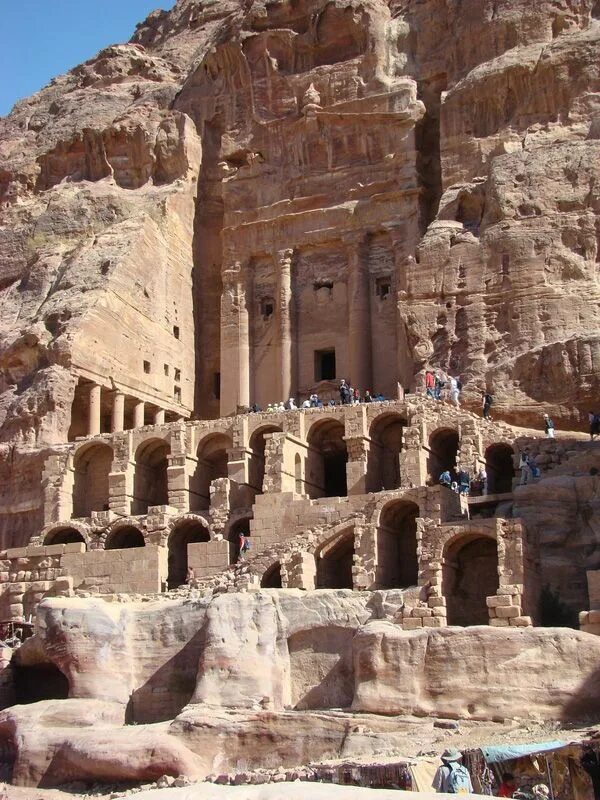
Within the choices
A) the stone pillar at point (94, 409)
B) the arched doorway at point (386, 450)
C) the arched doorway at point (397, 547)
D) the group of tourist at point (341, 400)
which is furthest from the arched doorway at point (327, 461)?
the stone pillar at point (94, 409)

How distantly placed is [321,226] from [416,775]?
121 feet

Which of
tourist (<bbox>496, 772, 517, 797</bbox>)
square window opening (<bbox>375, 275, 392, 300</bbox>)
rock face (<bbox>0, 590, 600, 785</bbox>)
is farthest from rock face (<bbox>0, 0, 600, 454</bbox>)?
tourist (<bbox>496, 772, 517, 797</bbox>)

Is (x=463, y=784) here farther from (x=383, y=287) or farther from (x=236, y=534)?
(x=383, y=287)

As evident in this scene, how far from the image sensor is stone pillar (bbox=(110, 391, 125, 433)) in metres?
51.3

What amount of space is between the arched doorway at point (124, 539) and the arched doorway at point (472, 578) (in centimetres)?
1300

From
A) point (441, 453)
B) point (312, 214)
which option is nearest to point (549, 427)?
point (441, 453)

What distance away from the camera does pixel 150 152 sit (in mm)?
59969

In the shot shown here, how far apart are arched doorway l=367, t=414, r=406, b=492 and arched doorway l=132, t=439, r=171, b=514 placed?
8.21 m

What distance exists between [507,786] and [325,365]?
35454 millimetres

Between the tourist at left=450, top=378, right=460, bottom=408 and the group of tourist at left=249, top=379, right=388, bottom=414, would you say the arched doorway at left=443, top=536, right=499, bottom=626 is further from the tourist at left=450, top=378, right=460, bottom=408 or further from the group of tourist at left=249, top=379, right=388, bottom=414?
the group of tourist at left=249, top=379, right=388, bottom=414

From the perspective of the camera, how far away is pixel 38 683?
38.0 metres

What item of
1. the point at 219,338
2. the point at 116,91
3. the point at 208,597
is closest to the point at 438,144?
the point at 219,338

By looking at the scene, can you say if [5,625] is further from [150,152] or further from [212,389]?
[150,152]

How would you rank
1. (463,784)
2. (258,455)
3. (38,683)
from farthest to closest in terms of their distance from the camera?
(258,455) < (38,683) < (463,784)
